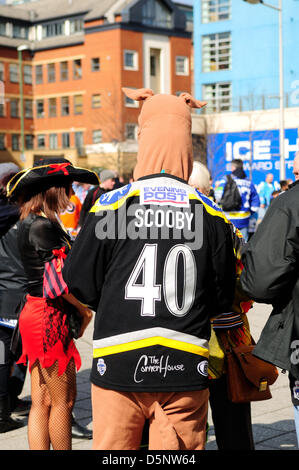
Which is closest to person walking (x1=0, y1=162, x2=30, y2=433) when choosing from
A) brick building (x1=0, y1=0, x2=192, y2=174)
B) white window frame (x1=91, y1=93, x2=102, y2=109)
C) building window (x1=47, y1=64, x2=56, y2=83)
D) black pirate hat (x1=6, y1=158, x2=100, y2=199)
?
black pirate hat (x1=6, y1=158, x2=100, y2=199)

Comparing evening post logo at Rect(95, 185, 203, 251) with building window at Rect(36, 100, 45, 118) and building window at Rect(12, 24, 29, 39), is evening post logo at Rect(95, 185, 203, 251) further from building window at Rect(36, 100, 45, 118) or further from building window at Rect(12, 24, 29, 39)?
building window at Rect(12, 24, 29, 39)

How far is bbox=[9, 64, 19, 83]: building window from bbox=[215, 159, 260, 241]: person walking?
5567 cm

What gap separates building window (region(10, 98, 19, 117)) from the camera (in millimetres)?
65375

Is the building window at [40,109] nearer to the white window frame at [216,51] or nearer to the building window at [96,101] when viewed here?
the building window at [96,101]

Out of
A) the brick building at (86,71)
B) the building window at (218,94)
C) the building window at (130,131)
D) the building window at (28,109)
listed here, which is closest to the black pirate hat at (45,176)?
the building window at (218,94)

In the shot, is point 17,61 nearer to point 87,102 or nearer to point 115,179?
point 87,102

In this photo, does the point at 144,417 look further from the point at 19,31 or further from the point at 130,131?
the point at 19,31

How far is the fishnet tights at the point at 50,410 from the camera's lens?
4.31m

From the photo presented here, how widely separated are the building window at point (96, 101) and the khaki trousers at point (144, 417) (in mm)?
60338

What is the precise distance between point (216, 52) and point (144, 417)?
5362 centimetres

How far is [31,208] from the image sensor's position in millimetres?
4488

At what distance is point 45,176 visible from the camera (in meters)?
4.43

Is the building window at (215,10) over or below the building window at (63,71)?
over

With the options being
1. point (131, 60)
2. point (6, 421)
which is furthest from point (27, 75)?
point (6, 421)
